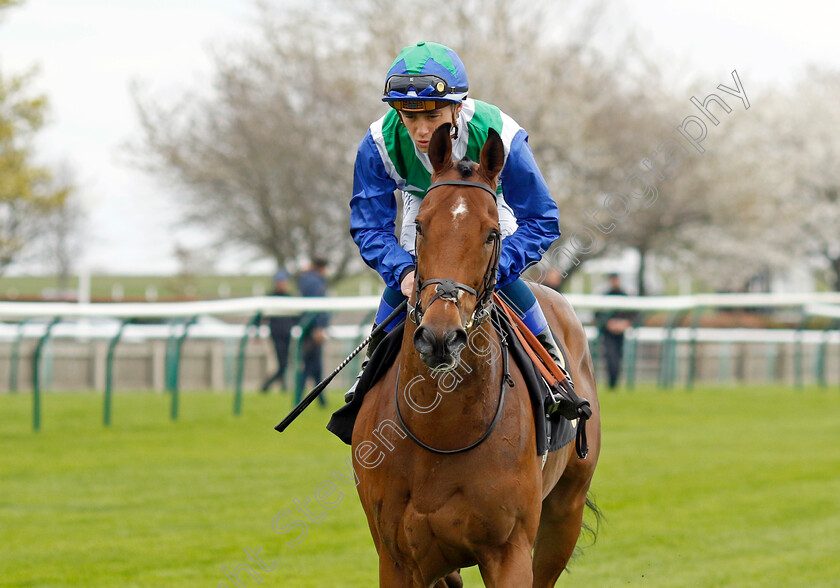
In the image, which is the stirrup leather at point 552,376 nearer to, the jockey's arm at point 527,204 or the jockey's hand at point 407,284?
the jockey's arm at point 527,204

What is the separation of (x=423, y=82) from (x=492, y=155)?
397 mm

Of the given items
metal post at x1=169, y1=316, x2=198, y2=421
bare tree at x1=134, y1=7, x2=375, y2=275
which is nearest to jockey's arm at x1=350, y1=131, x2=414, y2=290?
metal post at x1=169, y1=316, x2=198, y2=421

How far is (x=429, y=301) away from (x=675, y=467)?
7.00 metres

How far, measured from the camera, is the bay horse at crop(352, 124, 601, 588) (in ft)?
11.5

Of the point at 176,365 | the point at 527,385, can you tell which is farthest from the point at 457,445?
the point at 176,365

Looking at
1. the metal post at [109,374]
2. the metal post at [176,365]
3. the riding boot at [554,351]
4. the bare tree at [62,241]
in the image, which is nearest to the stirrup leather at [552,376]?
the riding boot at [554,351]

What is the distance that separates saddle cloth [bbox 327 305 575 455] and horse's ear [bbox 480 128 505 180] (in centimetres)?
53

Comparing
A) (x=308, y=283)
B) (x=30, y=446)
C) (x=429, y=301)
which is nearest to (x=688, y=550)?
(x=429, y=301)

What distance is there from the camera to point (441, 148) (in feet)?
12.0

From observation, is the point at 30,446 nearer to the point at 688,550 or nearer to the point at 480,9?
the point at 688,550

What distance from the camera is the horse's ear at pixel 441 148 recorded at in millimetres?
3627

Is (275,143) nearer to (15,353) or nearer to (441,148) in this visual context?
(15,353)

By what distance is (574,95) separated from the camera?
29484mm

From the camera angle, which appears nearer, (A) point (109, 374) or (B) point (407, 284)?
(B) point (407, 284)
